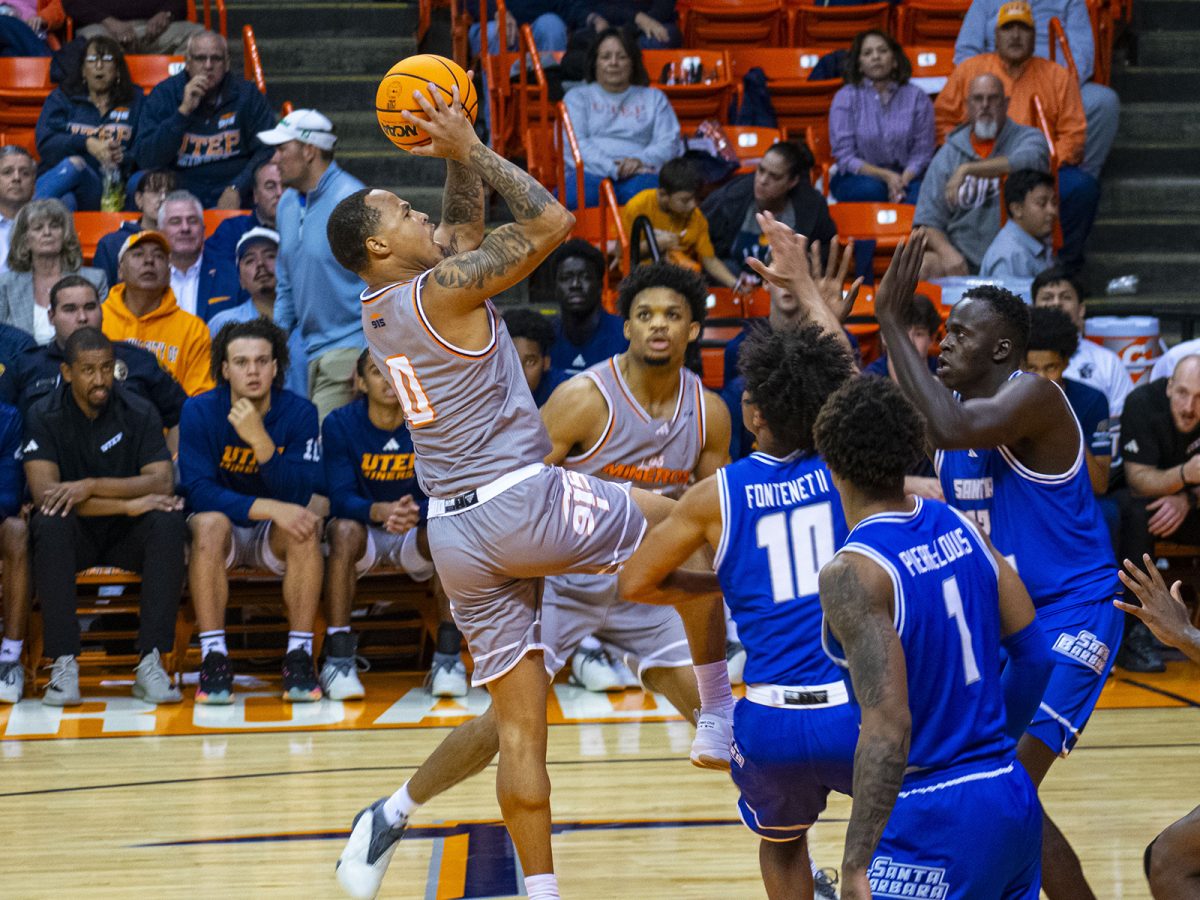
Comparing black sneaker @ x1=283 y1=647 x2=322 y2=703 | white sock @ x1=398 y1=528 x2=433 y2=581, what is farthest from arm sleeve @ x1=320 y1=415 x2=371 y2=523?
black sneaker @ x1=283 y1=647 x2=322 y2=703

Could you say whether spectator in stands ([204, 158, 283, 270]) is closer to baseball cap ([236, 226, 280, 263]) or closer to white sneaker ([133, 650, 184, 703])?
baseball cap ([236, 226, 280, 263])

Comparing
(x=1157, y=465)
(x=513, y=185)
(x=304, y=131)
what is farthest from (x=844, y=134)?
(x=513, y=185)

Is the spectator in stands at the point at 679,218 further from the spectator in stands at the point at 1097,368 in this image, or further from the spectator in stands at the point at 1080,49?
the spectator in stands at the point at 1080,49

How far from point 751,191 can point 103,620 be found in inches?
176

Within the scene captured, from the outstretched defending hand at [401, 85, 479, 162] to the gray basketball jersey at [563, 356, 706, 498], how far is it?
1.84 metres

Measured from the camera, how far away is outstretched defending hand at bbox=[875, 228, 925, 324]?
434 centimetres

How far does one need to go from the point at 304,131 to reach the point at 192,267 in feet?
3.90

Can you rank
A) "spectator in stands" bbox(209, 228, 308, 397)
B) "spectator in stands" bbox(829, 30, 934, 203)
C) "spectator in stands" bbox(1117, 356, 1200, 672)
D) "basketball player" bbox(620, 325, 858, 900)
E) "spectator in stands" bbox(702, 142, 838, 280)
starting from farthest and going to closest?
"spectator in stands" bbox(829, 30, 934, 203), "spectator in stands" bbox(702, 142, 838, 280), "spectator in stands" bbox(209, 228, 308, 397), "spectator in stands" bbox(1117, 356, 1200, 672), "basketball player" bbox(620, 325, 858, 900)

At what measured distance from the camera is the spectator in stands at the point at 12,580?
7727mm

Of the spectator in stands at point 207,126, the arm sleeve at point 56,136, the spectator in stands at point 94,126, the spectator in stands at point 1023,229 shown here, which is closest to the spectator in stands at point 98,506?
the spectator in stands at point 207,126

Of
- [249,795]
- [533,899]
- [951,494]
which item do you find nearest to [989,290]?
[951,494]

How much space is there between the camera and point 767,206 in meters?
9.93

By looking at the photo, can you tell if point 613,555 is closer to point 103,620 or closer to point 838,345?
point 838,345

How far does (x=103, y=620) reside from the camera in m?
8.76
